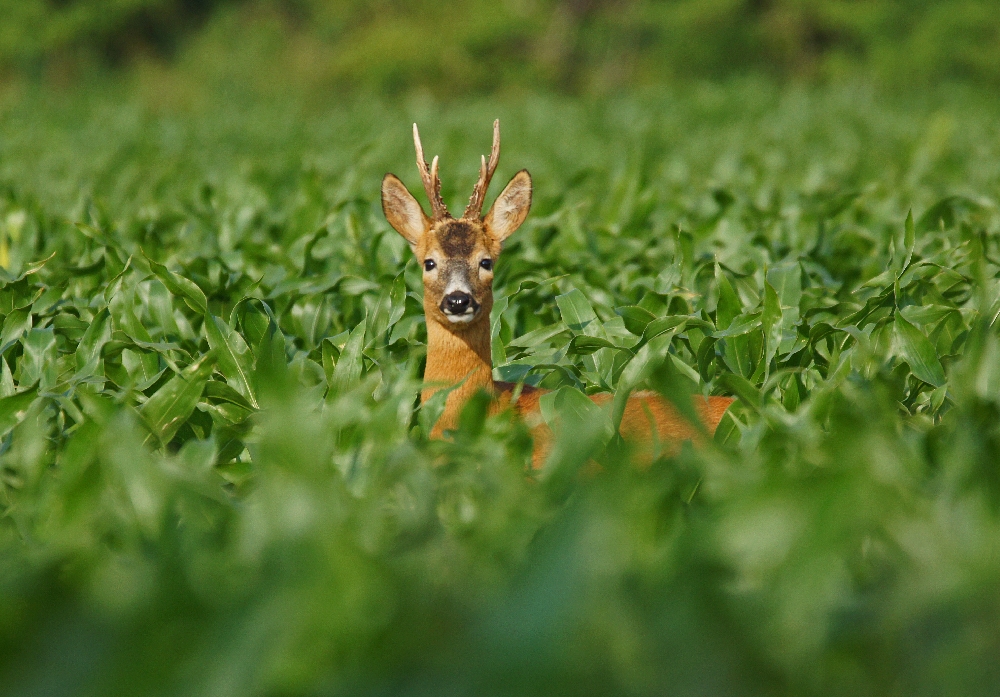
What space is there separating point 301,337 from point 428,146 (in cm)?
682

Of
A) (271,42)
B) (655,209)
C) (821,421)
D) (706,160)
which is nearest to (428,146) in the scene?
(706,160)

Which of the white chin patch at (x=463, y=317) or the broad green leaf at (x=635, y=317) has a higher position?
the white chin patch at (x=463, y=317)

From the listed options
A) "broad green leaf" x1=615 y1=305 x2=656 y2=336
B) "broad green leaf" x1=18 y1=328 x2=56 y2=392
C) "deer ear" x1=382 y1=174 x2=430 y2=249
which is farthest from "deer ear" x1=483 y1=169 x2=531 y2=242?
"broad green leaf" x1=18 y1=328 x2=56 y2=392

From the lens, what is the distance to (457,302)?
3346 millimetres

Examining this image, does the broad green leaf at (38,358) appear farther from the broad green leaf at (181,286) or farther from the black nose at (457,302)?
the black nose at (457,302)

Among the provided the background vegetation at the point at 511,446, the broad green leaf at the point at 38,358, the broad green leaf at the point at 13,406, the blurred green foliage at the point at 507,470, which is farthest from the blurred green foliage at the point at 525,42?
the broad green leaf at the point at 13,406

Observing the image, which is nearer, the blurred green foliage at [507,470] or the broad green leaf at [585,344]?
the blurred green foliage at [507,470]

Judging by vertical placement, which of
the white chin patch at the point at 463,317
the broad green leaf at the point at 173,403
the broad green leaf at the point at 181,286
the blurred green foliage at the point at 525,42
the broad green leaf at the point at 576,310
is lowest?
the blurred green foliage at the point at 525,42

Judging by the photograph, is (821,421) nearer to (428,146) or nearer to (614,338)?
(614,338)

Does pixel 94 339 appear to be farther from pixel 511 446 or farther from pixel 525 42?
pixel 525 42

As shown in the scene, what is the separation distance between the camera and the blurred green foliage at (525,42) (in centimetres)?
2112

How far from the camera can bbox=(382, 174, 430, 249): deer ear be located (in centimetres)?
377

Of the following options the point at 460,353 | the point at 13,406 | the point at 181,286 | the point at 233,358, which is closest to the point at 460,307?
the point at 460,353

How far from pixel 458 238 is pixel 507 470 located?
5.78 feet
